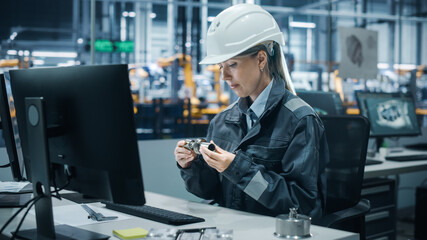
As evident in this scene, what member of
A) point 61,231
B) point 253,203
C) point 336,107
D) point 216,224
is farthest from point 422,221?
point 61,231

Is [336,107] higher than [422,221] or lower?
higher

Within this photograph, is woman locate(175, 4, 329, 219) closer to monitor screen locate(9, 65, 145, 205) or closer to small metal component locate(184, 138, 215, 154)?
small metal component locate(184, 138, 215, 154)

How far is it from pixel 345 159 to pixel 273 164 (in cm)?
46

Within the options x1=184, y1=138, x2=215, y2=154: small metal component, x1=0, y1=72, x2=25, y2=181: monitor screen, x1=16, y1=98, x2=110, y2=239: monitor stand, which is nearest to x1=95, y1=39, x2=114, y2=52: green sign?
x1=0, y1=72, x2=25, y2=181: monitor screen

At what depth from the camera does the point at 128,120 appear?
1.06 meters

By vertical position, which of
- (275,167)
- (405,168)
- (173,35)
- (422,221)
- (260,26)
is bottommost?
(422,221)

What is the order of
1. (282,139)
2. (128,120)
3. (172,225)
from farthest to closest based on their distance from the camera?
1. (282,139)
2. (172,225)
3. (128,120)

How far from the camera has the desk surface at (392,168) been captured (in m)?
2.68

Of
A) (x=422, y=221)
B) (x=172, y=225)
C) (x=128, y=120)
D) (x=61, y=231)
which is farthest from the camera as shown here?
(x=422, y=221)

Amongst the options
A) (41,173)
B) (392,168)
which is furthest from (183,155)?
(392,168)

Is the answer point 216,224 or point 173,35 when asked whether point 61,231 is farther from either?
point 173,35

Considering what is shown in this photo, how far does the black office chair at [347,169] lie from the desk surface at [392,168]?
27.0 inches

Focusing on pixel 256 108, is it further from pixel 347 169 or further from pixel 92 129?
pixel 92 129

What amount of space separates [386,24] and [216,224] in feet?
25.9
